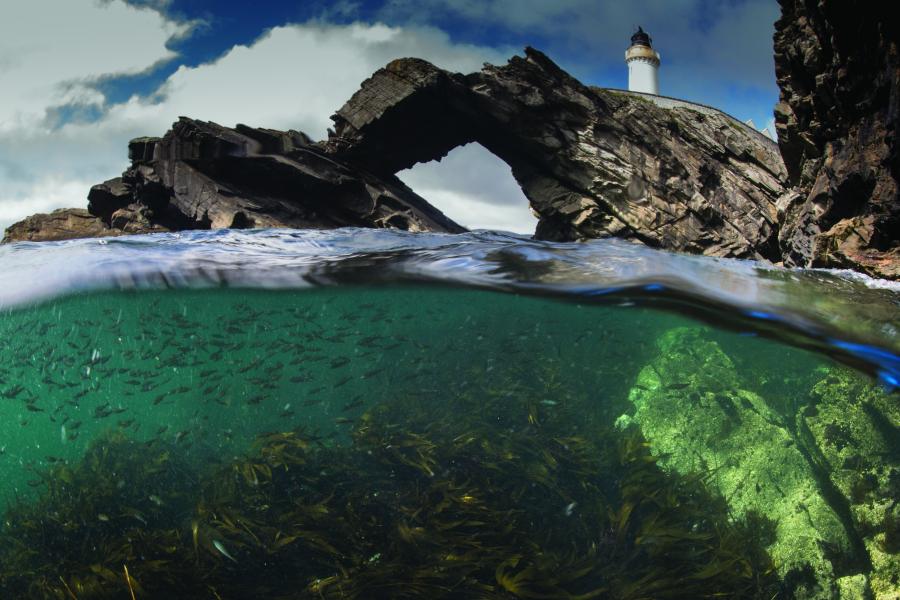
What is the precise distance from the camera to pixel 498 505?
6988 millimetres

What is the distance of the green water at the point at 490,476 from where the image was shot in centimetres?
656

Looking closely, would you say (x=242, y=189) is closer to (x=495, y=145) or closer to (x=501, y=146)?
(x=495, y=145)

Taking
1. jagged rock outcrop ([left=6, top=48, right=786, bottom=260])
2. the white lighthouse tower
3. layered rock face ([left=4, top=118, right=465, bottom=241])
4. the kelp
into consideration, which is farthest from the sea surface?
the white lighthouse tower

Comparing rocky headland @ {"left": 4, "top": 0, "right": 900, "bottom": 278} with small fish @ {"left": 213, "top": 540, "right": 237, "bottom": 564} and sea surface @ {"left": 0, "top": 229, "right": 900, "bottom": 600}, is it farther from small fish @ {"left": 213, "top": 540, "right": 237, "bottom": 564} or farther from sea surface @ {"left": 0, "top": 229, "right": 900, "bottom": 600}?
small fish @ {"left": 213, "top": 540, "right": 237, "bottom": 564}

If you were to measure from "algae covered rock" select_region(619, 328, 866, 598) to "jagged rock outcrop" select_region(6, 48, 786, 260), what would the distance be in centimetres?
1606

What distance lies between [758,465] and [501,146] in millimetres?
20836

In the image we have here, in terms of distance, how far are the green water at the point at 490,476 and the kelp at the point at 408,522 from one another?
0.9 inches

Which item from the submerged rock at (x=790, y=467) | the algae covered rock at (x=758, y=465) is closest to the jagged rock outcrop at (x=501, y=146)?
the submerged rock at (x=790, y=467)

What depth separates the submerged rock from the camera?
7.23 metres

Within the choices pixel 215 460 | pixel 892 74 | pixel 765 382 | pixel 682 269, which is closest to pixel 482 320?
pixel 682 269

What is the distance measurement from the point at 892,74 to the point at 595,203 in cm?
1560

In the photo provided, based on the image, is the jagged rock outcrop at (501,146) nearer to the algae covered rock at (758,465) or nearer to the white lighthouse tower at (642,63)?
the algae covered rock at (758,465)

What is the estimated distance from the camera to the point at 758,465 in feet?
25.3

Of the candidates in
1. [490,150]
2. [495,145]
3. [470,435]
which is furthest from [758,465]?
[490,150]
